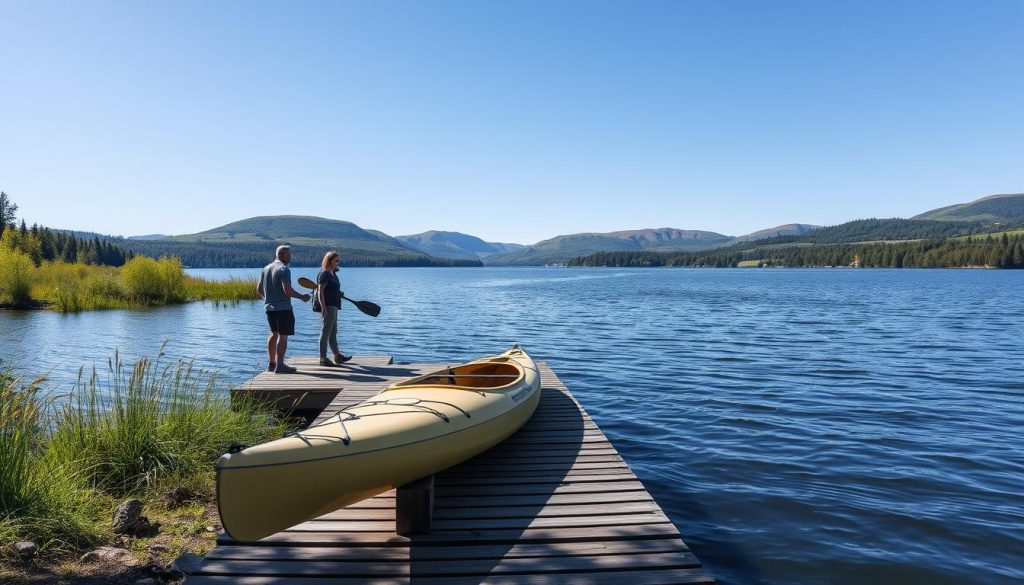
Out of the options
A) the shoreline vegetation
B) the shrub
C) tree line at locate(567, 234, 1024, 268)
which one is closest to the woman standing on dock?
the shoreline vegetation

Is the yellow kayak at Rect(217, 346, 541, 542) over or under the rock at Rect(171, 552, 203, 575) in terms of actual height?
A: over

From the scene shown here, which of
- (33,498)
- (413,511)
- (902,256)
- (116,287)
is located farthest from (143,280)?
(902,256)

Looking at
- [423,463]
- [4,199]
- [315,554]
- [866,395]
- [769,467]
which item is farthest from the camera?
[4,199]

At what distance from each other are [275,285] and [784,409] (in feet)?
31.5

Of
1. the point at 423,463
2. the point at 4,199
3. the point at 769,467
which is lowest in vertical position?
the point at 769,467

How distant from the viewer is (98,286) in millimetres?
32188

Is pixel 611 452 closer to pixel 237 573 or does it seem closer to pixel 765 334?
pixel 237 573

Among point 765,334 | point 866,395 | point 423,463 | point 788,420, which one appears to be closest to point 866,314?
point 765,334

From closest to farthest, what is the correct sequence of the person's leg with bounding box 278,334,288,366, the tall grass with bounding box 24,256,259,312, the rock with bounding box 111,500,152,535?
1. the rock with bounding box 111,500,152,535
2. the person's leg with bounding box 278,334,288,366
3. the tall grass with bounding box 24,256,259,312

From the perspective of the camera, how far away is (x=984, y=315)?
29344 mm

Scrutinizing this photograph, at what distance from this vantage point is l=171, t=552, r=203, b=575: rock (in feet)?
14.2

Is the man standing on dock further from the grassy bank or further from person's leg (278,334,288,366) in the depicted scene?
the grassy bank

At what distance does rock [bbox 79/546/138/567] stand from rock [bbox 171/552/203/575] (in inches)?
13.8

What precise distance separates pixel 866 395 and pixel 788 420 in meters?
3.16
